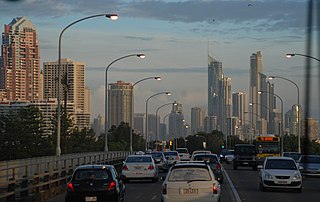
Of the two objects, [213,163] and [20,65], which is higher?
[20,65]

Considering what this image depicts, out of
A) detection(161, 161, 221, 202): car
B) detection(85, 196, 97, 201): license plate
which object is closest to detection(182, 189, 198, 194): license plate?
detection(161, 161, 221, 202): car

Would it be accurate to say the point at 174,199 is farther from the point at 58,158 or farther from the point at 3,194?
the point at 58,158

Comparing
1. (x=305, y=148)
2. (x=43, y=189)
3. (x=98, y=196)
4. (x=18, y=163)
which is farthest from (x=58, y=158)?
(x=305, y=148)

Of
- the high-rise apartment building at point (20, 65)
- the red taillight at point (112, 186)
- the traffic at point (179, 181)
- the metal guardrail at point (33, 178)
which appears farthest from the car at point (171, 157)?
the high-rise apartment building at point (20, 65)

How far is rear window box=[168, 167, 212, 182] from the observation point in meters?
17.7

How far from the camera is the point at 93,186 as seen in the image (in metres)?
19.9

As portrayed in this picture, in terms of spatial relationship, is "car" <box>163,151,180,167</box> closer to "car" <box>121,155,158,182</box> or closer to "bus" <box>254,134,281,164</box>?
"bus" <box>254,134,281,164</box>

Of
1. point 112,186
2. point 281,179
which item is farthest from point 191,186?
point 281,179

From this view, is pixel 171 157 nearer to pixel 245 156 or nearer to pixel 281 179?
pixel 245 156

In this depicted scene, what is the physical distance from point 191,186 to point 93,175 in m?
3.94

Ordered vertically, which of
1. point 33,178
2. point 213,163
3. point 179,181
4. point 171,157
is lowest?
point 171,157

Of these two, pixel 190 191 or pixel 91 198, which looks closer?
pixel 190 191

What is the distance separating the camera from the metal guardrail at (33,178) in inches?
797

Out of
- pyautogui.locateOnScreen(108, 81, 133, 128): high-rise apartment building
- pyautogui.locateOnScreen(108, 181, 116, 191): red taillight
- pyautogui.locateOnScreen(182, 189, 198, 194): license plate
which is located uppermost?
pyautogui.locateOnScreen(108, 81, 133, 128): high-rise apartment building
